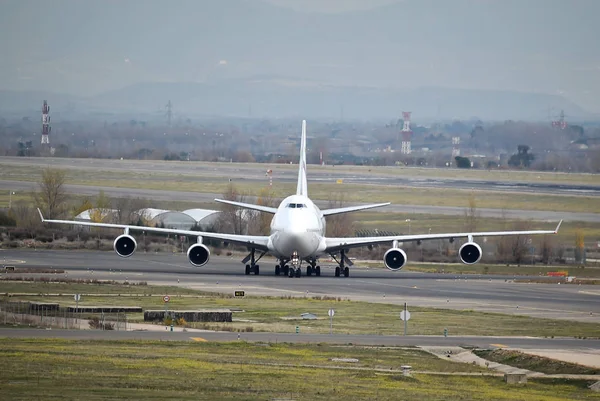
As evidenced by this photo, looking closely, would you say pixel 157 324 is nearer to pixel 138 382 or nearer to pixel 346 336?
pixel 346 336

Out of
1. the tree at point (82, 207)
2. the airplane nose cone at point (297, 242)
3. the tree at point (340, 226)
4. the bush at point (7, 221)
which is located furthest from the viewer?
the tree at point (82, 207)

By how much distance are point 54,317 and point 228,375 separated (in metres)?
15.3

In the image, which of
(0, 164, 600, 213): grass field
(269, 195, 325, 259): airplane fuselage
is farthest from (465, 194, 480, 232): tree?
(269, 195, 325, 259): airplane fuselage

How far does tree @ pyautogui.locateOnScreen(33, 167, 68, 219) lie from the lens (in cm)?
11079

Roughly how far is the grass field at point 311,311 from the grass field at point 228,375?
313 inches

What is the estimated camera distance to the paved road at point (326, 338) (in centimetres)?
4222

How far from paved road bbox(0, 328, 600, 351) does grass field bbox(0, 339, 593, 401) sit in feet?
6.88

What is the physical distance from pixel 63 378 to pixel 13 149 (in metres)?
151

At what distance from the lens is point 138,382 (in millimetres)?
31109

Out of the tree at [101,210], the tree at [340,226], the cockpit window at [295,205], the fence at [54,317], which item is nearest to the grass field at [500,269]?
the tree at [340,226]

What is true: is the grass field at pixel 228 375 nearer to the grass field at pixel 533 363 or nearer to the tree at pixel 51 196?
the grass field at pixel 533 363

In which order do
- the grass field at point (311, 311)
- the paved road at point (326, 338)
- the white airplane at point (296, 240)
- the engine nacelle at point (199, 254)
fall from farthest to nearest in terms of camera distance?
the engine nacelle at point (199, 254), the white airplane at point (296, 240), the grass field at point (311, 311), the paved road at point (326, 338)

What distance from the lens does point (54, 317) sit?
46719mm

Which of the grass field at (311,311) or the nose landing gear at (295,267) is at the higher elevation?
the nose landing gear at (295,267)
